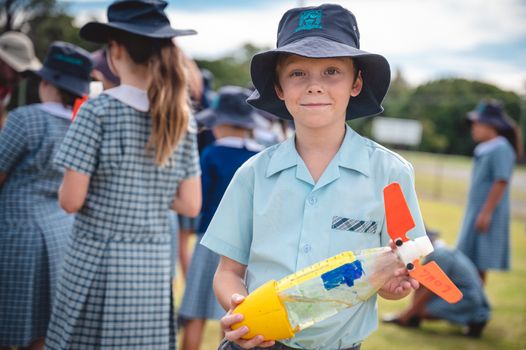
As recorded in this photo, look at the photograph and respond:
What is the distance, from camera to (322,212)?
5.13ft

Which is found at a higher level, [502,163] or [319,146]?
[319,146]

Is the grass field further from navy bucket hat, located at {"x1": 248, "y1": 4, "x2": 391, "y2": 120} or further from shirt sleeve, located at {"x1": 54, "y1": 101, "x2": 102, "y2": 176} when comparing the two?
navy bucket hat, located at {"x1": 248, "y1": 4, "x2": 391, "y2": 120}

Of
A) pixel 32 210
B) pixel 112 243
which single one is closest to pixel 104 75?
pixel 32 210

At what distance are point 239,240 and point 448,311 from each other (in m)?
3.86

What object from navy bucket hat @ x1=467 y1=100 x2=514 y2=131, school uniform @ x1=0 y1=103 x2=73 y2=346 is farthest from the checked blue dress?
navy bucket hat @ x1=467 y1=100 x2=514 y2=131

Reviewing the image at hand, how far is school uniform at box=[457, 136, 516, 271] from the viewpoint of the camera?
215 inches

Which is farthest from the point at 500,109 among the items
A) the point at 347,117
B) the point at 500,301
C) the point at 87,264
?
the point at 87,264

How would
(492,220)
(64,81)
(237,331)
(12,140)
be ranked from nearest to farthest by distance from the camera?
(237,331) < (12,140) < (64,81) < (492,220)

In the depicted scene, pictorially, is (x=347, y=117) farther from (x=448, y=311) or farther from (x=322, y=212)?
(x=448, y=311)

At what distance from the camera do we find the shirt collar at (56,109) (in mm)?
2838

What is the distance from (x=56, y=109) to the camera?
2.88 meters

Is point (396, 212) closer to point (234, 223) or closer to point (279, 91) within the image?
point (234, 223)

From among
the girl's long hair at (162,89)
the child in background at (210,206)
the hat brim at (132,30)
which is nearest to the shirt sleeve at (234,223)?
the girl's long hair at (162,89)

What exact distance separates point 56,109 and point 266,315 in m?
2.00
